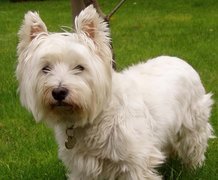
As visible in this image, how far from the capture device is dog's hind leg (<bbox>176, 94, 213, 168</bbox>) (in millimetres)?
5223

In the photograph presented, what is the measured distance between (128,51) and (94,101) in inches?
264

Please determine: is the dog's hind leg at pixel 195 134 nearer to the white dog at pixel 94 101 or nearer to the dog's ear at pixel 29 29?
the white dog at pixel 94 101

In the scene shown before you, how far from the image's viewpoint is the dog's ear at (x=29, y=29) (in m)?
4.18

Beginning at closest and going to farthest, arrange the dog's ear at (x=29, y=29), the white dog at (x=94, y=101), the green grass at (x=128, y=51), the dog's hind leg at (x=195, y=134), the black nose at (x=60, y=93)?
the black nose at (x=60, y=93)
the white dog at (x=94, y=101)
the dog's ear at (x=29, y=29)
the dog's hind leg at (x=195, y=134)
the green grass at (x=128, y=51)

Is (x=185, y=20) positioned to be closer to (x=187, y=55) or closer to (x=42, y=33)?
(x=187, y=55)

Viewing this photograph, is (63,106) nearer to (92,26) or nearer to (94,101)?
(94,101)

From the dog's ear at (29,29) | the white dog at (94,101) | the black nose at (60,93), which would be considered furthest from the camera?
the dog's ear at (29,29)

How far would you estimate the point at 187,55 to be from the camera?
394 inches

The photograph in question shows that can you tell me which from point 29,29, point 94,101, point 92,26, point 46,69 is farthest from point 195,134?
point 29,29

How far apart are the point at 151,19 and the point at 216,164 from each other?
9.35 metres

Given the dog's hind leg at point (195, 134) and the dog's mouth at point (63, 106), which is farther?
the dog's hind leg at point (195, 134)

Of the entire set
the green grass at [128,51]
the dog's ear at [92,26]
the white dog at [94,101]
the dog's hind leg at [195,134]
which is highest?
the dog's ear at [92,26]

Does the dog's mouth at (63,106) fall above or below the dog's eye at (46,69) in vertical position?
below

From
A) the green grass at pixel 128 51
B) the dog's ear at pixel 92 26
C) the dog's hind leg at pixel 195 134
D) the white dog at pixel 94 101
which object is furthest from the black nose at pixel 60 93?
the green grass at pixel 128 51
